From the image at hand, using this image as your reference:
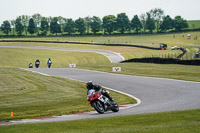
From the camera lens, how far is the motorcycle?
14.8 m

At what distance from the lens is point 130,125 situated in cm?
1095

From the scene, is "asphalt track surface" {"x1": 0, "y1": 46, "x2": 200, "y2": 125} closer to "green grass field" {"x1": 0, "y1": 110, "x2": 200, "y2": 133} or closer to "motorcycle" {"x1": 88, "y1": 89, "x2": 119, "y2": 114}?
"motorcycle" {"x1": 88, "y1": 89, "x2": 119, "y2": 114}

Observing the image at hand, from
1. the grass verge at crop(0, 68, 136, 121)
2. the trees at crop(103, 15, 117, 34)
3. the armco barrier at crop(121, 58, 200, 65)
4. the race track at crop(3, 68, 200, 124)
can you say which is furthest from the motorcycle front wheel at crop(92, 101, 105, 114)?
the trees at crop(103, 15, 117, 34)

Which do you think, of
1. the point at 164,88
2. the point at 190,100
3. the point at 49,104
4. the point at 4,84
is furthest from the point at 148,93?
the point at 4,84

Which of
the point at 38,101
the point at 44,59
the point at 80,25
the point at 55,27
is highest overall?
the point at 80,25

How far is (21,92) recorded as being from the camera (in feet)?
Result: 66.5

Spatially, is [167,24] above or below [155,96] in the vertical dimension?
above

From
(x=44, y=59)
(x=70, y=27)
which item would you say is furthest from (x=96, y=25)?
(x=44, y=59)

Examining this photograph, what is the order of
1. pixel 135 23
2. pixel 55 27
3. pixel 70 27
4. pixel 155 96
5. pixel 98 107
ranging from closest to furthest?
pixel 98 107
pixel 155 96
pixel 135 23
pixel 70 27
pixel 55 27

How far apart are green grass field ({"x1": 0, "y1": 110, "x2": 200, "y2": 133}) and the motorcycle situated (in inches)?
97.8

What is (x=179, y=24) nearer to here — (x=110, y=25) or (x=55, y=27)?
(x=110, y=25)

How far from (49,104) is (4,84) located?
7.67 meters

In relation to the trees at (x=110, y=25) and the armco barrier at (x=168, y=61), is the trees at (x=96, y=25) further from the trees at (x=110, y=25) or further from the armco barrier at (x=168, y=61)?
the armco barrier at (x=168, y=61)

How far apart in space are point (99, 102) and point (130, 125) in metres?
4.08
